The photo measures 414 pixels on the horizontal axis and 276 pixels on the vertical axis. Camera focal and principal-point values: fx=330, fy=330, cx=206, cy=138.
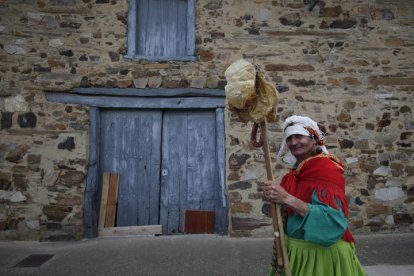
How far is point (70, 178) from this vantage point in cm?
470

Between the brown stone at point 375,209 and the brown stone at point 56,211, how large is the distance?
4.28m

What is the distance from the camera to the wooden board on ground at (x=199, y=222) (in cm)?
491

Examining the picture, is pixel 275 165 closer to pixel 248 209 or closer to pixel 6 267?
pixel 248 209

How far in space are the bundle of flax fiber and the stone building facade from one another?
9.23ft

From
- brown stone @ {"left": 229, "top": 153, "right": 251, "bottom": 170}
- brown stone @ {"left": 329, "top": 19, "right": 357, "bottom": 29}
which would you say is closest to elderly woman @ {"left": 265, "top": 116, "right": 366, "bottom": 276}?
brown stone @ {"left": 229, "top": 153, "right": 251, "bottom": 170}

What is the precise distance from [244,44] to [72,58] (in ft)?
8.33

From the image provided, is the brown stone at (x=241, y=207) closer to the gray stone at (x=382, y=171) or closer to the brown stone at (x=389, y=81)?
the gray stone at (x=382, y=171)

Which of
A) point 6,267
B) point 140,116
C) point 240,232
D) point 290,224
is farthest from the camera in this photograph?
point 140,116

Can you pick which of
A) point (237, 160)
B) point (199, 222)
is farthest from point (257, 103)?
point (199, 222)

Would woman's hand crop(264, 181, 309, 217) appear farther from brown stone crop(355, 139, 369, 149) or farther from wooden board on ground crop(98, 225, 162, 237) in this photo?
brown stone crop(355, 139, 369, 149)

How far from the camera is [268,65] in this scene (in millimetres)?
4934

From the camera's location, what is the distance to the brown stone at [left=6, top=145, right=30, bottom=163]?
15.3 feet

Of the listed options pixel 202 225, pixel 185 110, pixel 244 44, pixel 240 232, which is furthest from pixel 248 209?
pixel 244 44

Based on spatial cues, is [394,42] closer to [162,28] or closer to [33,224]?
[162,28]
